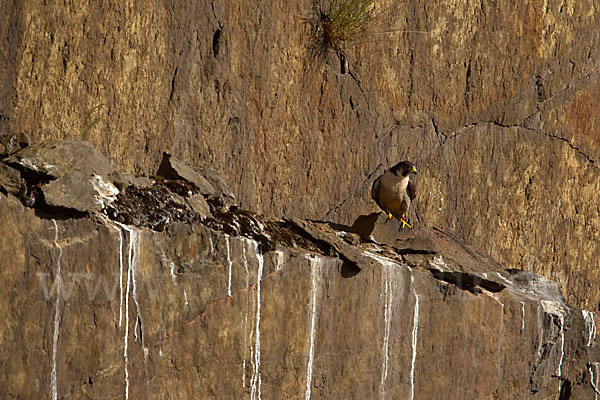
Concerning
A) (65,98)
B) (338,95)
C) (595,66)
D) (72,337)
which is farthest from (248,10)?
(595,66)

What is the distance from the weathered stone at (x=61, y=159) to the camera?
11.5ft

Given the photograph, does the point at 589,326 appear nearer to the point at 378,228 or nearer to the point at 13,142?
the point at 378,228

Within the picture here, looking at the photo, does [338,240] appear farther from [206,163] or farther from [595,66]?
[595,66]

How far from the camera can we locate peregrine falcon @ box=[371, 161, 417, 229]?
516 centimetres

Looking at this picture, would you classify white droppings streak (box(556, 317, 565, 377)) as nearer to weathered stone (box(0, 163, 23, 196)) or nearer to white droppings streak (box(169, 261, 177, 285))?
white droppings streak (box(169, 261, 177, 285))

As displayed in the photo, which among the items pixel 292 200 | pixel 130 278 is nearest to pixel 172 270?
pixel 130 278

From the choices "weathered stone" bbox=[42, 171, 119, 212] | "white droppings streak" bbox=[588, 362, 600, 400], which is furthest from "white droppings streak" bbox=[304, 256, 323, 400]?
"white droppings streak" bbox=[588, 362, 600, 400]

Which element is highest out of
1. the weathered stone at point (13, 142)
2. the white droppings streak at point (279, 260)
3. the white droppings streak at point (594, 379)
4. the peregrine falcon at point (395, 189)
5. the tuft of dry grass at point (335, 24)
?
the tuft of dry grass at point (335, 24)

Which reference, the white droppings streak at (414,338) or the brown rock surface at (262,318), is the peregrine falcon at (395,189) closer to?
the brown rock surface at (262,318)

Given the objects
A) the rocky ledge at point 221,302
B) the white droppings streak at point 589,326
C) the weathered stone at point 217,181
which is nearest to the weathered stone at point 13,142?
the rocky ledge at point 221,302

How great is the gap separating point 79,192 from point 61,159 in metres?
0.22

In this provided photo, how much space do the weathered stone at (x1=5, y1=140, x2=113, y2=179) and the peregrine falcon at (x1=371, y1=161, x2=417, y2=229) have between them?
6.06 feet

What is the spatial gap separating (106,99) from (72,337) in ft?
4.17

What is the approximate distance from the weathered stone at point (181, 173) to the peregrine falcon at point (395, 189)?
1152 millimetres
